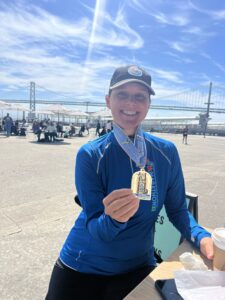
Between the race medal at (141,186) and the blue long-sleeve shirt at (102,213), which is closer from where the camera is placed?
the race medal at (141,186)

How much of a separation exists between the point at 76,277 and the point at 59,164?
7.89 m

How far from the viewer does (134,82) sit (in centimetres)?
183

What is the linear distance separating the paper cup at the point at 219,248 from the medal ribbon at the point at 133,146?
1.94 ft

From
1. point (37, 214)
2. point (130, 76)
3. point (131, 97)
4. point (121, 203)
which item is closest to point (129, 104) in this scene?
point (131, 97)

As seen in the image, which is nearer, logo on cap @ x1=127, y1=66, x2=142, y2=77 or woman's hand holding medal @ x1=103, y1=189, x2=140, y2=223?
woman's hand holding medal @ x1=103, y1=189, x2=140, y2=223

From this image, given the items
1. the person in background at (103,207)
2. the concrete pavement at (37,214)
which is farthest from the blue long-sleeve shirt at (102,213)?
the concrete pavement at (37,214)

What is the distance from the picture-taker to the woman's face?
1.86m

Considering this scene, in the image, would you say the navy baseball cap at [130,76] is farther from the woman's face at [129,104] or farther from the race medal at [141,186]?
the race medal at [141,186]

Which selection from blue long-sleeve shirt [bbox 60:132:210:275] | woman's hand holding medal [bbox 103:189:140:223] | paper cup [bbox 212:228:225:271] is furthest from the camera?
blue long-sleeve shirt [bbox 60:132:210:275]

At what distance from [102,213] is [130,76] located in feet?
2.78

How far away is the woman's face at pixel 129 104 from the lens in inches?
73.1

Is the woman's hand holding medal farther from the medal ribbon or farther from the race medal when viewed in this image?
the medal ribbon

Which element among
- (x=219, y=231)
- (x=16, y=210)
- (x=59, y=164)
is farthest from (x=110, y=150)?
(x=59, y=164)

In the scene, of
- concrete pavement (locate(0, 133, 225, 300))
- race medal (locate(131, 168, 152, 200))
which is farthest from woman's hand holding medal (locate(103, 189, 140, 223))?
concrete pavement (locate(0, 133, 225, 300))
